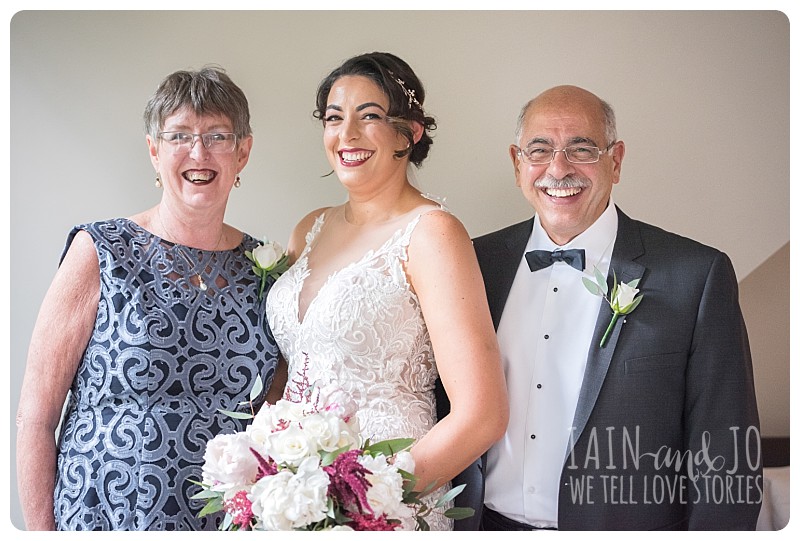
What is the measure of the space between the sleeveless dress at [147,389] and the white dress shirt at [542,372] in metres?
0.76

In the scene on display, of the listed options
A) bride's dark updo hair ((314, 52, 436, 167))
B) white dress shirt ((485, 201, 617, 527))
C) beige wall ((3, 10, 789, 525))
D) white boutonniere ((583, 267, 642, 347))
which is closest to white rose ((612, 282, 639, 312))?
white boutonniere ((583, 267, 642, 347))

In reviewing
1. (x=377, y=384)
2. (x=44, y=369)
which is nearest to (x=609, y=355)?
(x=377, y=384)

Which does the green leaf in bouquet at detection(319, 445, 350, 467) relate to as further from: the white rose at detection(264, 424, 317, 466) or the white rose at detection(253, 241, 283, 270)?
the white rose at detection(253, 241, 283, 270)

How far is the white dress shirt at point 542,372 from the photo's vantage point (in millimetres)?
2389

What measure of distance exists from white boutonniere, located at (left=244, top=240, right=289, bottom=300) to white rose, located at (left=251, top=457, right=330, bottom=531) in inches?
38.9

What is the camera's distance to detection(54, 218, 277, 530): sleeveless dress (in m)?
2.29

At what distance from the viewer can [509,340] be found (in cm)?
252

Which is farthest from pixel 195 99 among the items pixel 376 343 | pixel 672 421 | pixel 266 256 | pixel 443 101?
pixel 672 421

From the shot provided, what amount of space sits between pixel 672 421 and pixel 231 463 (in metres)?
1.30

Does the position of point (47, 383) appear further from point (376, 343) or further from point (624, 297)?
point (624, 297)

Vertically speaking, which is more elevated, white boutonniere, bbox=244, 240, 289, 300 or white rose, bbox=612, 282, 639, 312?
white boutonniere, bbox=244, 240, 289, 300

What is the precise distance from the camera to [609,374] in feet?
7.72

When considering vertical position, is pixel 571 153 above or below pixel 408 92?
below

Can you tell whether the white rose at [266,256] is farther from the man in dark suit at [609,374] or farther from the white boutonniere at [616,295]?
the white boutonniere at [616,295]
